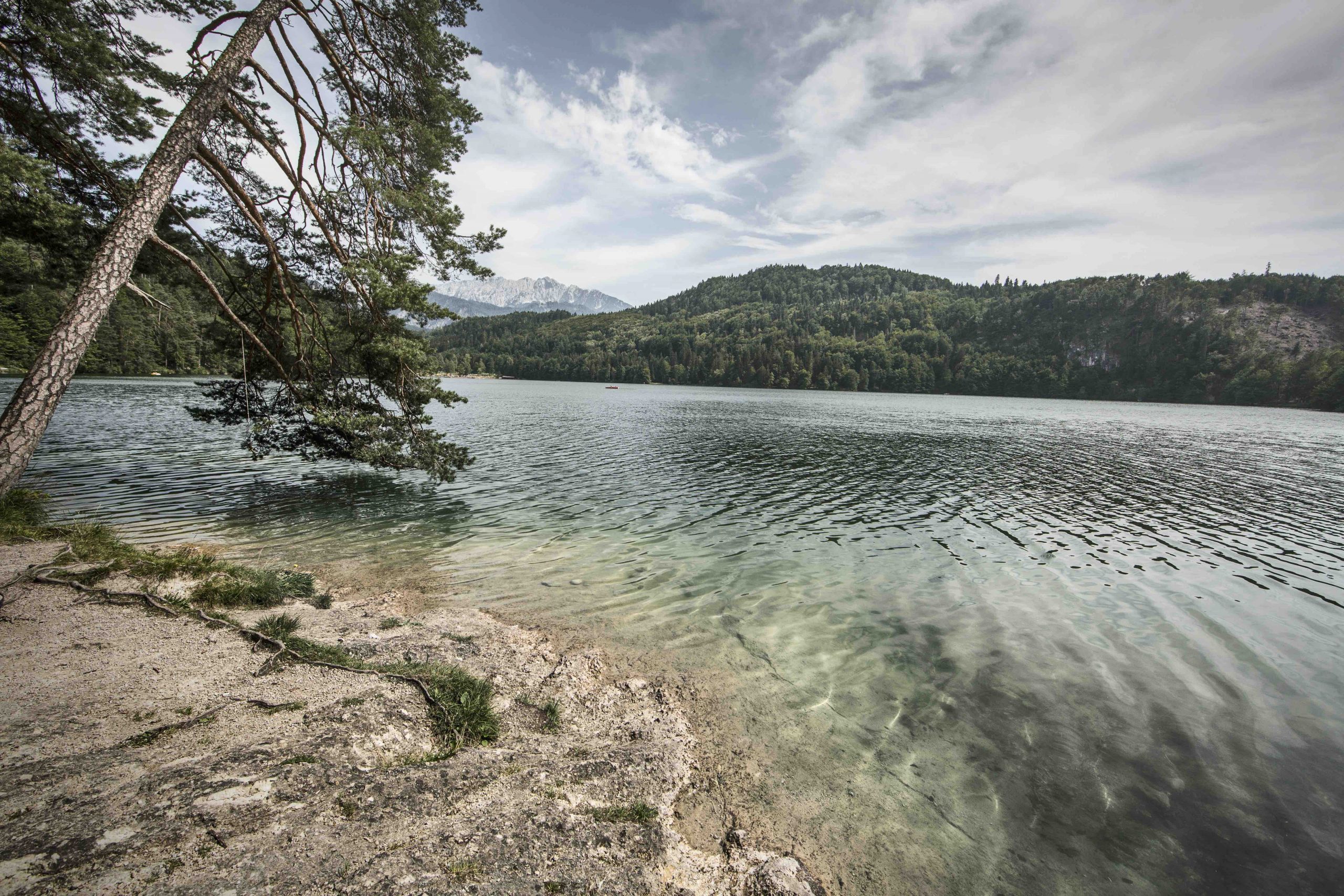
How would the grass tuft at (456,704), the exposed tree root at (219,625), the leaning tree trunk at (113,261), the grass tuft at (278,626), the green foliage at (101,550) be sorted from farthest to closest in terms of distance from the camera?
the green foliage at (101,550)
the leaning tree trunk at (113,261)
the grass tuft at (278,626)
the exposed tree root at (219,625)
the grass tuft at (456,704)

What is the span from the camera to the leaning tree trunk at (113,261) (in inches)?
336

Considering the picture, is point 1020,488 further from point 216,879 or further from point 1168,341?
point 1168,341

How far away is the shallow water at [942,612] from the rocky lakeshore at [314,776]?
168 centimetres

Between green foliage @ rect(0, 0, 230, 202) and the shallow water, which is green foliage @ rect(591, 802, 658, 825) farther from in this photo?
green foliage @ rect(0, 0, 230, 202)

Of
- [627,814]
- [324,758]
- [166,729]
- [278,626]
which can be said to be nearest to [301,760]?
[324,758]

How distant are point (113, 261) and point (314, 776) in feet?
34.8

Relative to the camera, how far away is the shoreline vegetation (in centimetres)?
389

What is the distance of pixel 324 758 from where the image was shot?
17.1 feet

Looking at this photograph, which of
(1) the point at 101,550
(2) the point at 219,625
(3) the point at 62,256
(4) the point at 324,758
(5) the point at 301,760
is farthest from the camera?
(3) the point at 62,256

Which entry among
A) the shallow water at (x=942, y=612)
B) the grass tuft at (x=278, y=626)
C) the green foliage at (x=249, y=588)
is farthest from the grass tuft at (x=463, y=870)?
the green foliage at (x=249, y=588)

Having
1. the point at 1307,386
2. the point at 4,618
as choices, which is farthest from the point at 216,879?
the point at 1307,386

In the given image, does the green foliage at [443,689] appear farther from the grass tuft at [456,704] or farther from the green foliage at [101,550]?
the green foliage at [101,550]

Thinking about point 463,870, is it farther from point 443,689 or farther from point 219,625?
point 219,625

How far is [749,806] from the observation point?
229 inches
